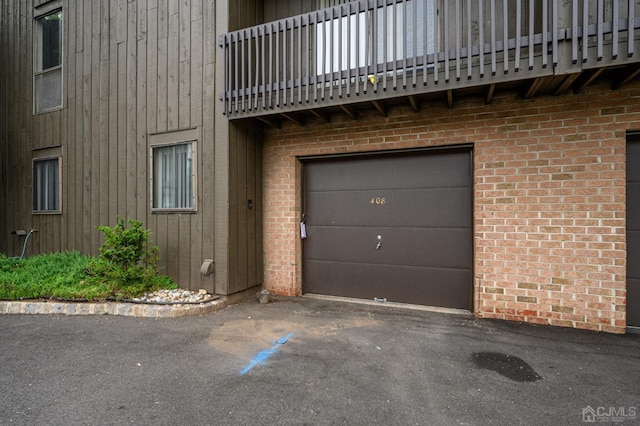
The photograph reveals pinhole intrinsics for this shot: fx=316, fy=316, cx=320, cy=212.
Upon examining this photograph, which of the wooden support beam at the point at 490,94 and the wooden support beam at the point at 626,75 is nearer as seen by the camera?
the wooden support beam at the point at 626,75

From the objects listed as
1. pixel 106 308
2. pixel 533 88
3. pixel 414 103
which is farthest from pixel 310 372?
pixel 533 88

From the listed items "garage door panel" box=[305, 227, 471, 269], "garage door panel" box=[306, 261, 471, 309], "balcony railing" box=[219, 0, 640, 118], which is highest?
"balcony railing" box=[219, 0, 640, 118]

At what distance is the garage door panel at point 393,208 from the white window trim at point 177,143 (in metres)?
1.76

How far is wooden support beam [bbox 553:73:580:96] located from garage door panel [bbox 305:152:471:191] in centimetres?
115

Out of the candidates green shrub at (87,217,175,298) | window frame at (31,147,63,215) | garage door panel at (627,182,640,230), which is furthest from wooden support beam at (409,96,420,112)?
window frame at (31,147,63,215)

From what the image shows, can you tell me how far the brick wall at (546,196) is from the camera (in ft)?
11.5

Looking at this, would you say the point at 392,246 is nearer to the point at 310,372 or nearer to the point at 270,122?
the point at 310,372

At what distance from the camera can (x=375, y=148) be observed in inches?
179

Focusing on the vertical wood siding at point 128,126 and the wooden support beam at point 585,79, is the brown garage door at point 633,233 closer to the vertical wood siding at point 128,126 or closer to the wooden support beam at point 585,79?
the wooden support beam at point 585,79

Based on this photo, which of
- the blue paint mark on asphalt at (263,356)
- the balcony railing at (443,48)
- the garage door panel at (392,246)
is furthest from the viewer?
the garage door panel at (392,246)

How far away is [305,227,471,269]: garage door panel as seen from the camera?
4.33 m

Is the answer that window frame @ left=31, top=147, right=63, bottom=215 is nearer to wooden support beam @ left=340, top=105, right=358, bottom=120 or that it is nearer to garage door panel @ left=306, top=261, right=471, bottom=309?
garage door panel @ left=306, top=261, right=471, bottom=309

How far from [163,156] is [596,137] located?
5.88m

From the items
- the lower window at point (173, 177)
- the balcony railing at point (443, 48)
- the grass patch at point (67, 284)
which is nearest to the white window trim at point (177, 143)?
the lower window at point (173, 177)
